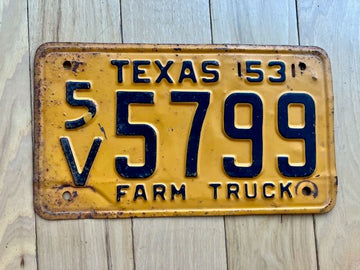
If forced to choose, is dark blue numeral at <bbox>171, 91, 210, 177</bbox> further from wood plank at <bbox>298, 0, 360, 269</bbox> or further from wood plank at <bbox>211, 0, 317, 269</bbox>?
wood plank at <bbox>298, 0, 360, 269</bbox>

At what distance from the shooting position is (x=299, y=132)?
74cm

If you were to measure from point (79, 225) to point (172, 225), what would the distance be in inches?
5.5

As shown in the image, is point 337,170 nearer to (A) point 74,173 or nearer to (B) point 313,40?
(B) point 313,40

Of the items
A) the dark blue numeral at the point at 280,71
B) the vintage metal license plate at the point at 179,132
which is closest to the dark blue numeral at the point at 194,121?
the vintage metal license plate at the point at 179,132

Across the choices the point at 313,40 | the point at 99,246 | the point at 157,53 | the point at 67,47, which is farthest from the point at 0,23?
the point at 313,40

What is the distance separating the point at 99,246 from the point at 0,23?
1.23 ft

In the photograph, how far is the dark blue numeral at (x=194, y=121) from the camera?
0.72m

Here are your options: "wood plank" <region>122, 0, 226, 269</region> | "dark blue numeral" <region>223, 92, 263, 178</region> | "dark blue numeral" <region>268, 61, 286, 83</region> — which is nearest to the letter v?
"wood plank" <region>122, 0, 226, 269</region>

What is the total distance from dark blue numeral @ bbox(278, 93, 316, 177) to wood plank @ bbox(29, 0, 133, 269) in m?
0.26

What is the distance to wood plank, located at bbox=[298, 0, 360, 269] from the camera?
0.74 m

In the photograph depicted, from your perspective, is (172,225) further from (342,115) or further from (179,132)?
(342,115)

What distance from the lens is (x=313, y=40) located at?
2.52ft

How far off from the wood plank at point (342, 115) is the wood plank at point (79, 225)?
0.31m

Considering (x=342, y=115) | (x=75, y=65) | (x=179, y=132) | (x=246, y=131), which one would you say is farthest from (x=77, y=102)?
(x=342, y=115)
